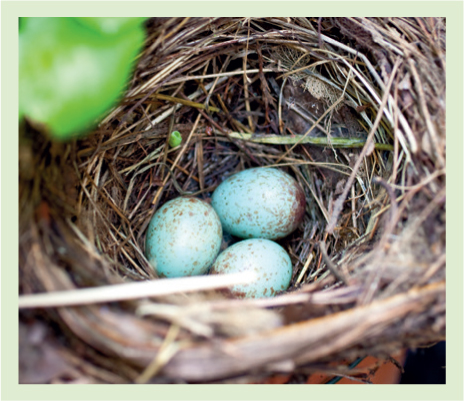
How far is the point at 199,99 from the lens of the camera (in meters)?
1.03

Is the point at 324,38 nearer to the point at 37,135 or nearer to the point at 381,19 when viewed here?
the point at 381,19

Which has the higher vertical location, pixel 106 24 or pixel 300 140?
pixel 106 24

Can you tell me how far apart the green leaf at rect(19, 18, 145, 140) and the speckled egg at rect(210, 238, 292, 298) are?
1.62ft

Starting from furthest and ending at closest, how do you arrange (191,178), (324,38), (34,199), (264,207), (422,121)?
1. (191,178)
2. (264,207)
3. (324,38)
4. (422,121)
5. (34,199)

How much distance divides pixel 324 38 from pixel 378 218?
17.3 inches

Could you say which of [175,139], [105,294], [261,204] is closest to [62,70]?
[105,294]

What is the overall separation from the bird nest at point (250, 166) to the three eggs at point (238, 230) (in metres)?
0.06

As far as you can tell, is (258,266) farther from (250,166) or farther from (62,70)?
(62,70)

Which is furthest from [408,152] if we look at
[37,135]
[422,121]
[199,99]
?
[37,135]

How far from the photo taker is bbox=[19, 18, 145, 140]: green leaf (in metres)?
0.54

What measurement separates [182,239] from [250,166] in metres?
0.36

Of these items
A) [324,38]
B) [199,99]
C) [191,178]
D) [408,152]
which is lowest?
[191,178]

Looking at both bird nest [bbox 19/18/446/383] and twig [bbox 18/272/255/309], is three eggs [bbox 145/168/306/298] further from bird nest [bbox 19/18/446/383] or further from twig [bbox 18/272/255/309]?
twig [bbox 18/272/255/309]

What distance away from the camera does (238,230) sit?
1.03 m
